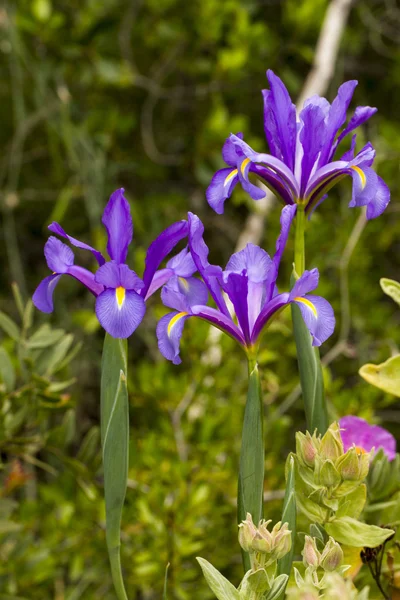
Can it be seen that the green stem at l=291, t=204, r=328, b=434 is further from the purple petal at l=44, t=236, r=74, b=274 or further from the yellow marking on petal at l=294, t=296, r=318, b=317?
the purple petal at l=44, t=236, r=74, b=274

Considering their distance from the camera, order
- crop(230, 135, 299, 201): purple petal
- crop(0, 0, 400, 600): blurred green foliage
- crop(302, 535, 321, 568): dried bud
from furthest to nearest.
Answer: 1. crop(0, 0, 400, 600): blurred green foliage
2. crop(230, 135, 299, 201): purple petal
3. crop(302, 535, 321, 568): dried bud

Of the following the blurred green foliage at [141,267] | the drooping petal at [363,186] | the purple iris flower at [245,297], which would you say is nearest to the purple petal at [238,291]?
the purple iris flower at [245,297]

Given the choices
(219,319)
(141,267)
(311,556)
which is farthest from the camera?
(141,267)

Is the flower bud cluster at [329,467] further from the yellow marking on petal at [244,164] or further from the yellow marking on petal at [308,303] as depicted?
the yellow marking on petal at [244,164]

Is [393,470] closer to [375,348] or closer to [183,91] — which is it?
[375,348]

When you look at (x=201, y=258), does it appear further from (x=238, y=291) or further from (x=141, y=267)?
(x=141, y=267)

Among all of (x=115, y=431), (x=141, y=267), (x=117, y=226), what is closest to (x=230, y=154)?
(x=117, y=226)

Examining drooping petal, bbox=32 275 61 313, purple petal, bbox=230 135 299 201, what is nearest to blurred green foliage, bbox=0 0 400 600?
drooping petal, bbox=32 275 61 313

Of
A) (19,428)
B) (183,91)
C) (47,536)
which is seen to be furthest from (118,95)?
(19,428)
